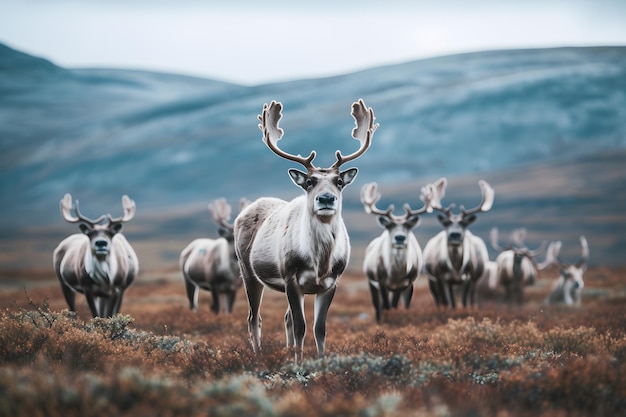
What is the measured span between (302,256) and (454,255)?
25.9ft

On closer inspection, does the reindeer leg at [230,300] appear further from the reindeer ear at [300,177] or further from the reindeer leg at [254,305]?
the reindeer ear at [300,177]

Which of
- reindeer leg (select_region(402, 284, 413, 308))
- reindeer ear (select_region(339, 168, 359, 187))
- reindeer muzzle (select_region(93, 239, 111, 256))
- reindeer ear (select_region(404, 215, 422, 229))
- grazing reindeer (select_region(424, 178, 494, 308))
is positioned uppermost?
reindeer ear (select_region(339, 168, 359, 187))

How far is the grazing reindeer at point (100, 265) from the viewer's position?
1257 cm

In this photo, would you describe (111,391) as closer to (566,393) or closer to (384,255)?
(566,393)

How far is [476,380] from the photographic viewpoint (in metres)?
6.83

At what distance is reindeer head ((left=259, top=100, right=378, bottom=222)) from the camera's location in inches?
327

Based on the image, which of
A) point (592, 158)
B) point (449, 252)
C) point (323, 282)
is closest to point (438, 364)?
point (323, 282)

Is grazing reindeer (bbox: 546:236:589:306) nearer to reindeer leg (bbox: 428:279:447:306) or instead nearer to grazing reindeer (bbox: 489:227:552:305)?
grazing reindeer (bbox: 489:227:552:305)

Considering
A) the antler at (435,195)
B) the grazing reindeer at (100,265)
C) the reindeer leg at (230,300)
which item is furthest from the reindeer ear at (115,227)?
the antler at (435,195)

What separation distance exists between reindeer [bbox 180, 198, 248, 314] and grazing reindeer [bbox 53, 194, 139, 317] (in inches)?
140

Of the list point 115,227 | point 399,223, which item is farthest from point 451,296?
point 115,227

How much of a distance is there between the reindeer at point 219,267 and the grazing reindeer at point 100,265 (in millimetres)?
3559

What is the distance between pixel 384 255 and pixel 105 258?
5.46 meters

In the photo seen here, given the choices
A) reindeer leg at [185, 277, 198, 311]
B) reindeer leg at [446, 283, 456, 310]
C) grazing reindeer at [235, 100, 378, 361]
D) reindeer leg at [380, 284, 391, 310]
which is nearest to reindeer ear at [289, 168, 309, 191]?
grazing reindeer at [235, 100, 378, 361]
